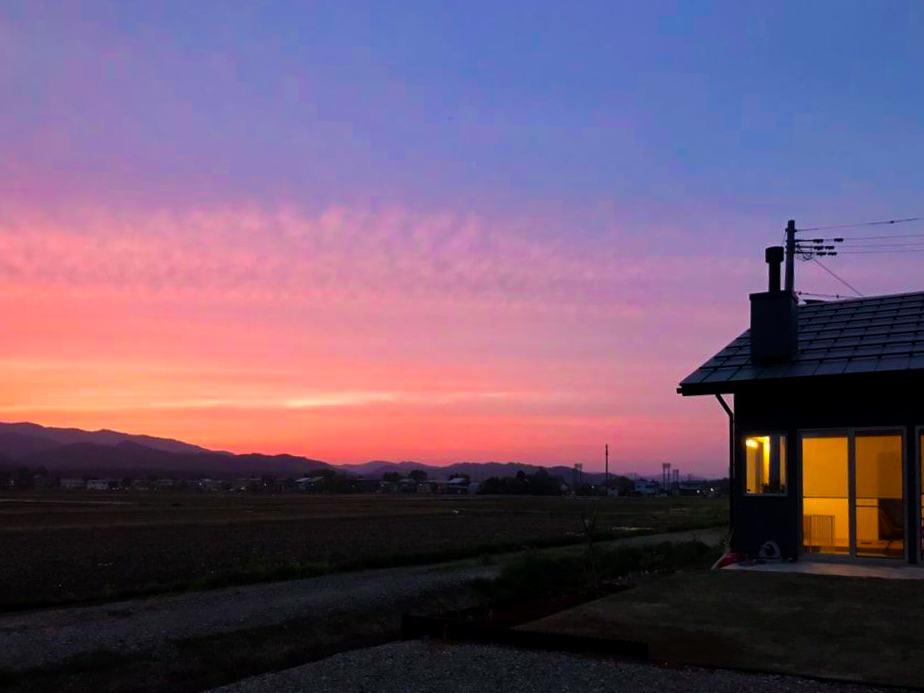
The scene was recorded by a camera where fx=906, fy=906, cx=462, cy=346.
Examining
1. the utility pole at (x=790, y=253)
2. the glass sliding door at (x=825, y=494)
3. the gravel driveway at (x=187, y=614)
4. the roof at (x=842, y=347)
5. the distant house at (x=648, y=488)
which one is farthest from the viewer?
the distant house at (x=648, y=488)

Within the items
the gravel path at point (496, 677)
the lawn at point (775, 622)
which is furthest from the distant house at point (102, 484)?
the gravel path at point (496, 677)

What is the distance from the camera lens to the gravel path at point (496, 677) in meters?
6.57

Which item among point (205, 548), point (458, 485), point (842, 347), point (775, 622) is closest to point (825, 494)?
point (842, 347)

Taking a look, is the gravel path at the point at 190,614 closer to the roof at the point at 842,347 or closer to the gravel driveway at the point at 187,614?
the gravel driveway at the point at 187,614

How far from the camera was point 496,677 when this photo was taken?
7.01m

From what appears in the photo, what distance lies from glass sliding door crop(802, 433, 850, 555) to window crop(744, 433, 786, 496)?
0.31 meters

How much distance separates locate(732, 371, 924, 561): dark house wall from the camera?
39.0 feet

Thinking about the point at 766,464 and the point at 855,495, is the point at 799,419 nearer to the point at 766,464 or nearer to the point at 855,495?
the point at 766,464

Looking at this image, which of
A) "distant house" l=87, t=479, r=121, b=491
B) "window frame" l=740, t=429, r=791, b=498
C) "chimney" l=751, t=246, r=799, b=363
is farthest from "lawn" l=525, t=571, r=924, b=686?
"distant house" l=87, t=479, r=121, b=491

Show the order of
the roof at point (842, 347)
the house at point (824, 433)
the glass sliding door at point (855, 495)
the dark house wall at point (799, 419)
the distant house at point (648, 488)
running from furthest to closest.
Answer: the distant house at point (648, 488), the roof at point (842, 347), the glass sliding door at point (855, 495), the house at point (824, 433), the dark house wall at point (799, 419)

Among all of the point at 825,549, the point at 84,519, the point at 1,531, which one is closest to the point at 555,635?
the point at 825,549

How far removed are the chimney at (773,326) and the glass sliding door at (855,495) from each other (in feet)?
4.67

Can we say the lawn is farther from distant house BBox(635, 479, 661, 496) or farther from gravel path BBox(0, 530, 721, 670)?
distant house BBox(635, 479, 661, 496)

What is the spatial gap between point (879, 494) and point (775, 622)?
4521 millimetres
